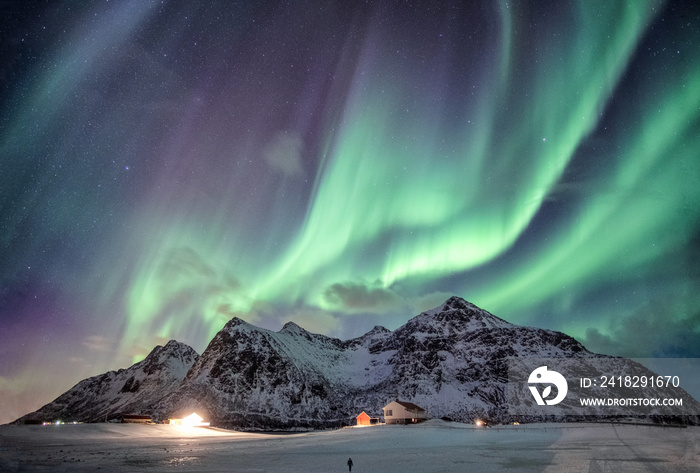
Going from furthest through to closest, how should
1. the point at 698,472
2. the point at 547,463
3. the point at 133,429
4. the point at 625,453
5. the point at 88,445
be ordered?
the point at 133,429
the point at 88,445
the point at 625,453
the point at 547,463
the point at 698,472

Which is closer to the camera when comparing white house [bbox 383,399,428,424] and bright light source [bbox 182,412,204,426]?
bright light source [bbox 182,412,204,426]

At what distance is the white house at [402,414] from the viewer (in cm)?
11906

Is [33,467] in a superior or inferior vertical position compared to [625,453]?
superior

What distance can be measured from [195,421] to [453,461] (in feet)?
307

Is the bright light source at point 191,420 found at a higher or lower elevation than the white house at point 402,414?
higher

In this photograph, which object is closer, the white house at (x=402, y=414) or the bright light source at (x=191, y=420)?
the bright light source at (x=191, y=420)

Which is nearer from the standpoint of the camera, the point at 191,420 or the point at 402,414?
the point at 191,420

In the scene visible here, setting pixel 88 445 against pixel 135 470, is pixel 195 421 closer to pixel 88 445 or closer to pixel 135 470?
pixel 88 445

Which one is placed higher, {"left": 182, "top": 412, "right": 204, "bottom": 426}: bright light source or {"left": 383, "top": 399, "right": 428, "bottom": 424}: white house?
{"left": 182, "top": 412, "right": 204, "bottom": 426}: bright light source

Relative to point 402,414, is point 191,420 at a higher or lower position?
higher

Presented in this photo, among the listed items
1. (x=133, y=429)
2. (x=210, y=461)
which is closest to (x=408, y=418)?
(x=133, y=429)

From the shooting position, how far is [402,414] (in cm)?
12000

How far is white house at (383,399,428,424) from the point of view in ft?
391

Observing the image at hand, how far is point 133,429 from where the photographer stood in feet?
242
